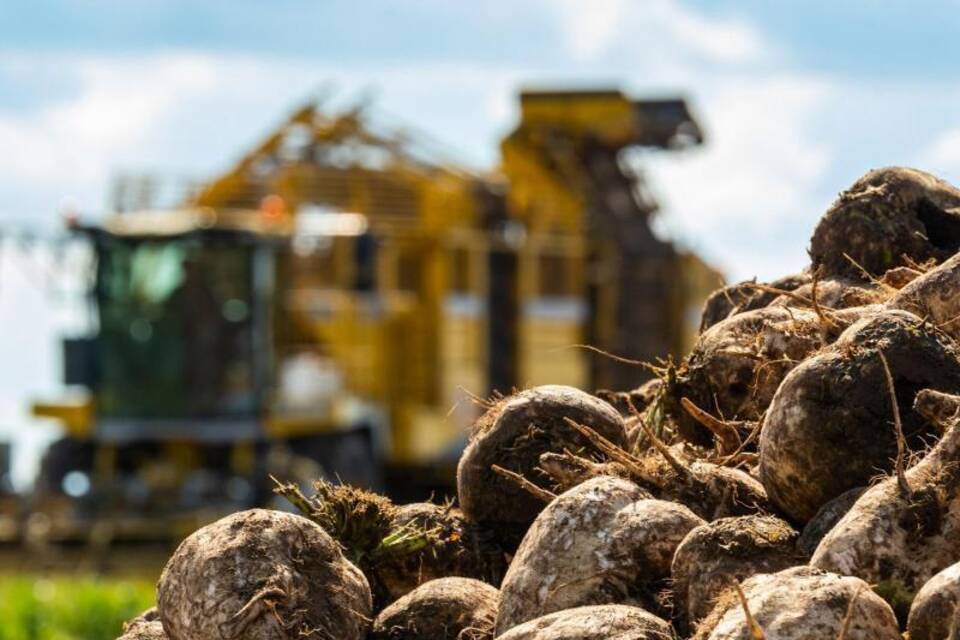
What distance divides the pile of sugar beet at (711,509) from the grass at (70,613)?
8589mm

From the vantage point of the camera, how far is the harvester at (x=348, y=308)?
22.4 metres

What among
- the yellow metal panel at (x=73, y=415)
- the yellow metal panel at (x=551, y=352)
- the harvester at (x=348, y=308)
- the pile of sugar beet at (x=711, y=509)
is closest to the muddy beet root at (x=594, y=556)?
the pile of sugar beet at (x=711, y=509)

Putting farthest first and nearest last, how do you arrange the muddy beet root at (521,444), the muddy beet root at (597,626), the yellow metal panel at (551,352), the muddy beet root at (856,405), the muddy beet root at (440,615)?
the yellow metal panel at (551,352) → the muddy beet root at (521,444) → the muddy beet root at (440,615) → the muddy beet root at (856,405) → the muddy beet root at (597,626)

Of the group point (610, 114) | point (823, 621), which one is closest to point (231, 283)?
point (610, 114)

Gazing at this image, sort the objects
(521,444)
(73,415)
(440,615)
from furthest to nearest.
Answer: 1. (73,415)
2. (521,444)
3. (440,615)

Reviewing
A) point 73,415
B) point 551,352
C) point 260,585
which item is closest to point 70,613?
point 73,415

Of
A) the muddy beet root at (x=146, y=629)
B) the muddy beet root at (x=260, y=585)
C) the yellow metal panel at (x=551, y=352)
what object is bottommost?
the yellow metal panel at (x=551, y=352)

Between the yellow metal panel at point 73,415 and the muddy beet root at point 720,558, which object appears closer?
the muddy beet root at point 720,558

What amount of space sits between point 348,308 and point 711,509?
20066 mm

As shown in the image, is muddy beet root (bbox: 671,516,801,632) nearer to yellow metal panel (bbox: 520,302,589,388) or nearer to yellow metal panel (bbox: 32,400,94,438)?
yellow metal panel (bbox: 32,400,94,438)

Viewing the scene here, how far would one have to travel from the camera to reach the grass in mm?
14711

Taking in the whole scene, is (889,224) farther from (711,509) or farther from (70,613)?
(70,613)

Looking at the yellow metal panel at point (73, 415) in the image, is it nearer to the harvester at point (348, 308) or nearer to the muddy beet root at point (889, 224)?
the harvester at point (348, 308)

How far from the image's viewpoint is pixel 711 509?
5.66 meters
